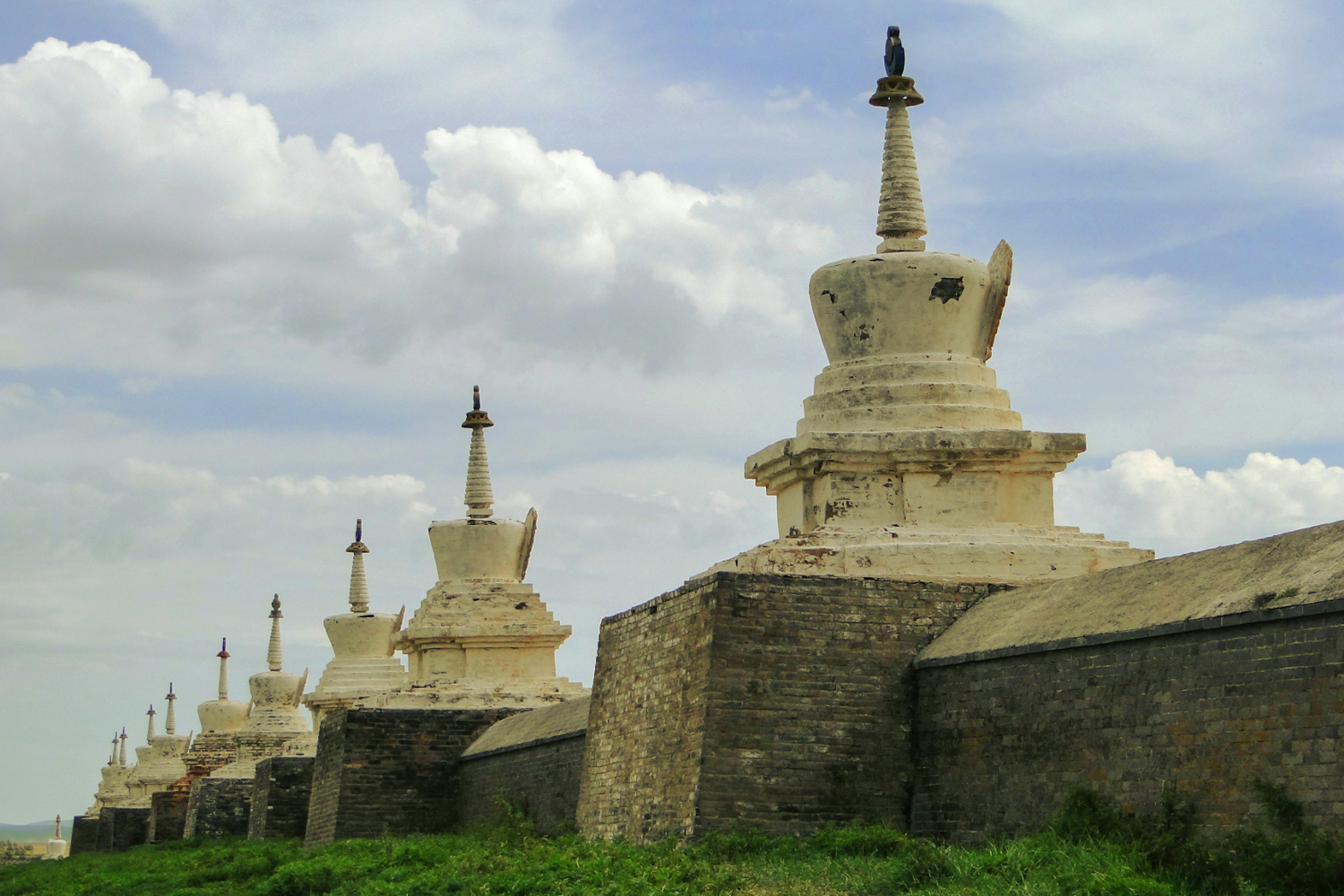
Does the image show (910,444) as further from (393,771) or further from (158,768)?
(158,768)

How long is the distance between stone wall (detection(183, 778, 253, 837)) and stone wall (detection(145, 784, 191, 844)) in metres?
4.60

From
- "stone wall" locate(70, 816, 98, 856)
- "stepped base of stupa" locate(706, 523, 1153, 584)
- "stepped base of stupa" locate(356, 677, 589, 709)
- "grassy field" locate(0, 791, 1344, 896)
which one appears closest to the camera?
"grassy field" locate(0, 791, 1344, 896)

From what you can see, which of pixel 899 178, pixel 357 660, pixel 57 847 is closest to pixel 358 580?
pixel 357 660

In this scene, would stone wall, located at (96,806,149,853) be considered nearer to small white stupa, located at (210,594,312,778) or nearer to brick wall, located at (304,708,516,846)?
small white stupa, located at (210,594,312,778)

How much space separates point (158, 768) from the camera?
5762 centimetres

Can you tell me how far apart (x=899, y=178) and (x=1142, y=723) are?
868 centimetres

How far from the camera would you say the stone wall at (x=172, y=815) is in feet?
138

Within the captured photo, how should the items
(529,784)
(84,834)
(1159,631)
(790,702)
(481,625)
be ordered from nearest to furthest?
(1159,631)
(790,702)
(529,784)
(481,625)
(84,834)

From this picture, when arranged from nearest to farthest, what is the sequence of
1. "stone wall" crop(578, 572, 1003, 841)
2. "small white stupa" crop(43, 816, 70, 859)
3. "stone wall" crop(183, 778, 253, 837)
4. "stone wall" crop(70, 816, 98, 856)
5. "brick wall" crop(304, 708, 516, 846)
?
1. "stone wall" crop(578, 572, 1003, 841)
2. "brick wall" crop(304, 708, 516, 846)
3. "stone wall" crop(183, 778, 253, 837)
4. "stone wall" crop(70, 816, 98, 856)
5. "small white stupa" crop(43, 816, 70, 859)

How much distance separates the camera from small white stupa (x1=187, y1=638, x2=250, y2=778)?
43250 mm

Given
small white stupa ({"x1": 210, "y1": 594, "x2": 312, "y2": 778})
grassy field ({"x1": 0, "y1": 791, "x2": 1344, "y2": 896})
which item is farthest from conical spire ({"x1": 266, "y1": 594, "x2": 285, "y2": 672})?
grassy field ({"x1": 0, "y1": 791, "x2": 1344, "y2": 896})

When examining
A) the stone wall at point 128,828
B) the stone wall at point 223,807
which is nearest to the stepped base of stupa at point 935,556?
the stone wall at point 223,807

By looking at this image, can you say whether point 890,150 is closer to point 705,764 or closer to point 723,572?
point 723,572

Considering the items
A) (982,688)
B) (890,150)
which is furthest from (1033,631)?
(890,150)
